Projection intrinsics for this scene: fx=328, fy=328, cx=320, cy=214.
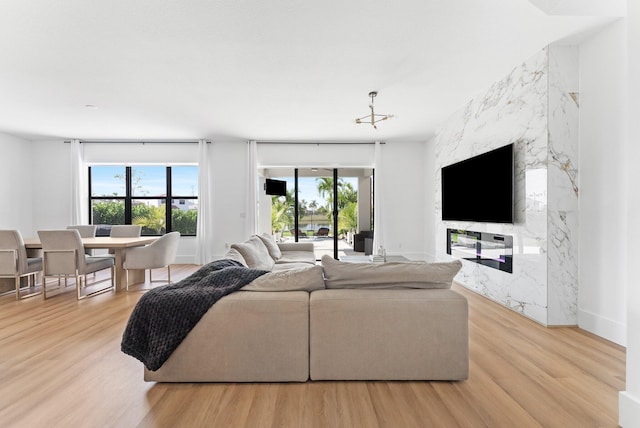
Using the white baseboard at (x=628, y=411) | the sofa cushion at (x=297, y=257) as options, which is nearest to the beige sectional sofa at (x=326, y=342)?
the white baseboard at (x=628, y=411)

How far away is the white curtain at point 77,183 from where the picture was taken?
6973mm

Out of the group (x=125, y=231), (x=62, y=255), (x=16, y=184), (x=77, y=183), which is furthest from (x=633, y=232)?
(x=16, y=184)

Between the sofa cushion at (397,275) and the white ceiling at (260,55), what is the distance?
1693 mm

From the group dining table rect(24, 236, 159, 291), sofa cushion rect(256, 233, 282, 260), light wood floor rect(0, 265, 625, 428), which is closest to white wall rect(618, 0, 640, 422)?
light wood floor rect(0, 265, 625, 428)

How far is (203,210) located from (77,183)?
2.74 metres

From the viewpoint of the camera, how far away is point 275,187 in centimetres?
745

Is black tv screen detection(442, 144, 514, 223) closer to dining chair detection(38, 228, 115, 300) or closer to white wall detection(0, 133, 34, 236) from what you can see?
dining chair detection(38, 228, 115, 300)

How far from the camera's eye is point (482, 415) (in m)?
1.76

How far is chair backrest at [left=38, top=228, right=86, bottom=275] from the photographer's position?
13.7 feet

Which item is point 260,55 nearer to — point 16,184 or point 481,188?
point 481,188

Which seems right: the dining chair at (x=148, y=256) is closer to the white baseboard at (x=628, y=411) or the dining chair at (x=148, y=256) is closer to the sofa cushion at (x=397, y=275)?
the sofa cushion at (x=397, y=275)

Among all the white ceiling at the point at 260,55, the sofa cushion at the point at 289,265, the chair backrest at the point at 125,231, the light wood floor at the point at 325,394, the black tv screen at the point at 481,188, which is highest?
the white ceiling at the point at 260,55

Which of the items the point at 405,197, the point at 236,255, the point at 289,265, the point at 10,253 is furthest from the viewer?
the point at 405,197

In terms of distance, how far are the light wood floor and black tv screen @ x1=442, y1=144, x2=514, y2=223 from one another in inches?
62.3
